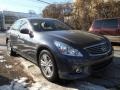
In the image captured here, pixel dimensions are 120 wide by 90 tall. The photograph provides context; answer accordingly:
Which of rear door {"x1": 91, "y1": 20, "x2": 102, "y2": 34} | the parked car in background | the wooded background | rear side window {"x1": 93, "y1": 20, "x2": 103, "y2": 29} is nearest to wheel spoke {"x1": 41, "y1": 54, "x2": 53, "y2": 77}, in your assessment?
the parked car in background

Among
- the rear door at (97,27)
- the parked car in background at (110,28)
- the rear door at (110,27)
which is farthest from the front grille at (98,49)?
the rear door at (97,27)

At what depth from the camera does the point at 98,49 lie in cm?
564

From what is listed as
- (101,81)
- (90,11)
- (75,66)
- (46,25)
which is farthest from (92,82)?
(90,11)

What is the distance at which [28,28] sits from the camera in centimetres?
696

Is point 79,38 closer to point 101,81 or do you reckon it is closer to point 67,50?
point 67,50

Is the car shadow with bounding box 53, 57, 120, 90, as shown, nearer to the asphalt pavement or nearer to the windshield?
the asphalt pavement

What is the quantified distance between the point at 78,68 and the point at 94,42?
2.67 ft

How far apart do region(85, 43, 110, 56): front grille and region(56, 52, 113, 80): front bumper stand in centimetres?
15

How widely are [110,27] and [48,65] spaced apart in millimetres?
7018

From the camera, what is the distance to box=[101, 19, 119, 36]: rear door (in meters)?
11.8

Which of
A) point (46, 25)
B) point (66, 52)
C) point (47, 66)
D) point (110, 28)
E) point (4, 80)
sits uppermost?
point (46, 25)

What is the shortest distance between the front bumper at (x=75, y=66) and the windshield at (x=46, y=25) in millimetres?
1721

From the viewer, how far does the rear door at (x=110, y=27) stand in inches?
466

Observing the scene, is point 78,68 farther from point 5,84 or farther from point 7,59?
point 7,59
